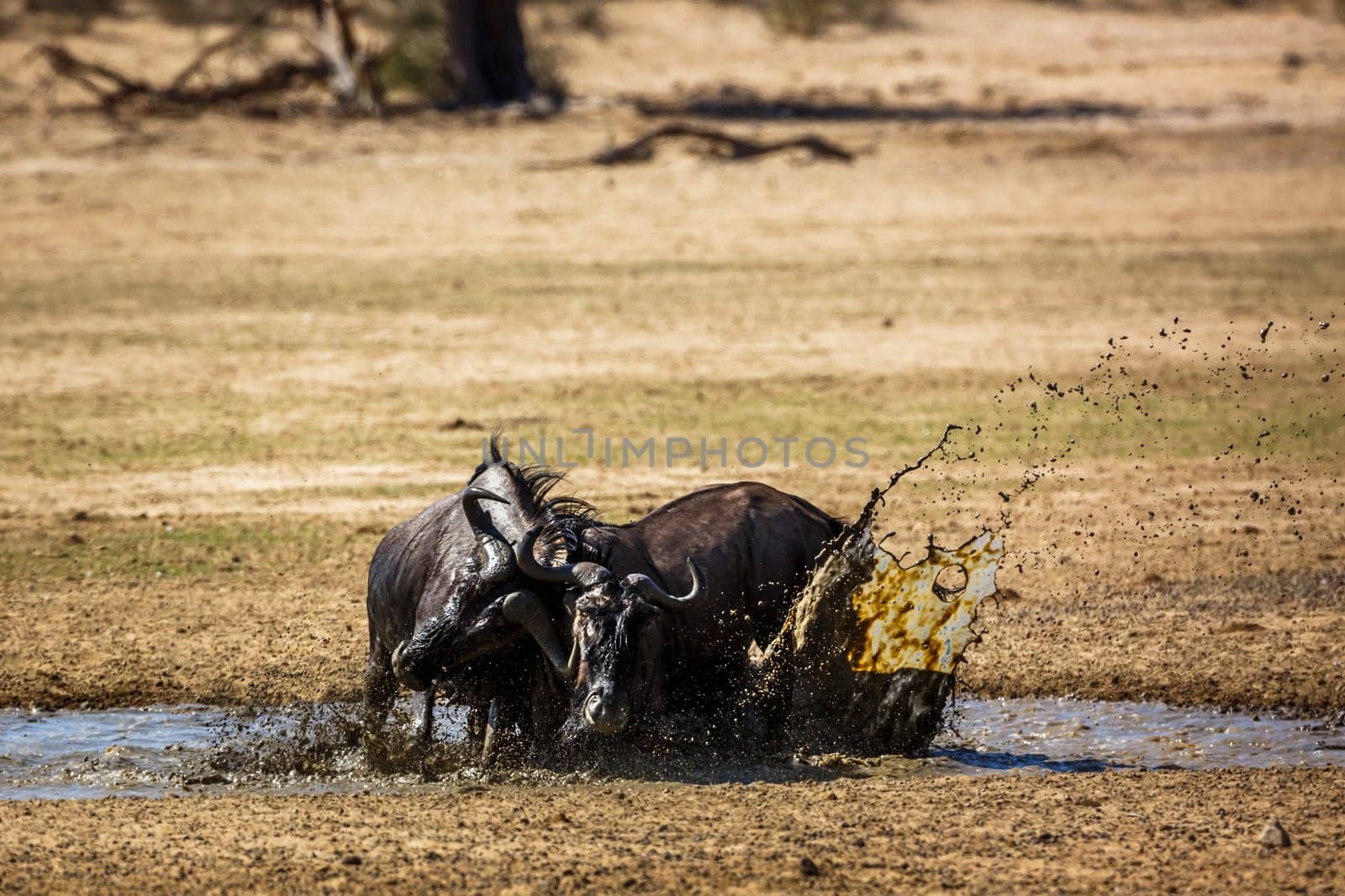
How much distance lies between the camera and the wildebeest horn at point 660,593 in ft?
22.7

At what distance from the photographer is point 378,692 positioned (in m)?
7.77

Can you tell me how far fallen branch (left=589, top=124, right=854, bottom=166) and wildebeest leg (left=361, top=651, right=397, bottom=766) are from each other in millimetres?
13847

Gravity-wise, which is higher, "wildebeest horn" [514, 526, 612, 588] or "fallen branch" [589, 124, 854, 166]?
"fallen branch" [589, 124, 854, 166]

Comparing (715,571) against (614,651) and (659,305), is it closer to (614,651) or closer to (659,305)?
(614,651)

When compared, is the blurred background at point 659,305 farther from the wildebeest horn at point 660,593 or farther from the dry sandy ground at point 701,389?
the wildebeest horn at point 660,593

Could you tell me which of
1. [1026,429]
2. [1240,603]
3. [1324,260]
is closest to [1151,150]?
[1324,260]

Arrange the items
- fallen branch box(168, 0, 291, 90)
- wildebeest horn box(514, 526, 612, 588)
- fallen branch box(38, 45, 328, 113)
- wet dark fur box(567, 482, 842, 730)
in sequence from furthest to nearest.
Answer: fallen branch box(168, 0, 291, 90), fallen branch box(38, 45, 328, 113), wet dark fur box(567, 482, 842, 730), wildebeest horn box(514, 526, 612, 588)

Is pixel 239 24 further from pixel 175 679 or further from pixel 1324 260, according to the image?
pixel 175 679

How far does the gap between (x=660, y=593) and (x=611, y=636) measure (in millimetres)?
269

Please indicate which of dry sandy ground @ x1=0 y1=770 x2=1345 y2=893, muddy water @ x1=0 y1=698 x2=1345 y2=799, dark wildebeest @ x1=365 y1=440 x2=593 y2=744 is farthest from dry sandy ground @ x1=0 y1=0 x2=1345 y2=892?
dark wildebeest @ x1=365 y1=440 x2=593 y2=744

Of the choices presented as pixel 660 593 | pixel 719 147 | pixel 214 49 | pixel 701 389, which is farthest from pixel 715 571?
pixel 214 49

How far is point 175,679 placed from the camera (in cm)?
849

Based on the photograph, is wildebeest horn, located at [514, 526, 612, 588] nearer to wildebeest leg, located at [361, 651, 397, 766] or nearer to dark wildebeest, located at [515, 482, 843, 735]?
dark wildebeest, located at [515, 482, 843, 735]

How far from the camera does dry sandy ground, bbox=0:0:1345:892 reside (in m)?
6.59
